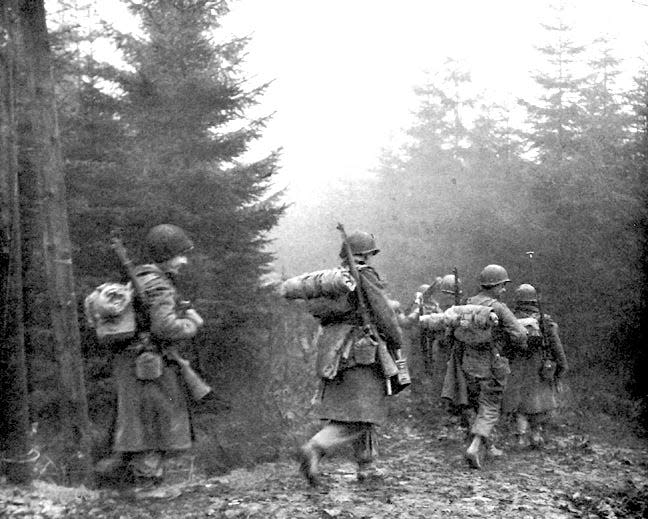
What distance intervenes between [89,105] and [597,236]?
430 inches

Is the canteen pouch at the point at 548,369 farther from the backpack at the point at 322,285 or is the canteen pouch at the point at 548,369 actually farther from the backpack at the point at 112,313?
the backpack at the point at 112,313

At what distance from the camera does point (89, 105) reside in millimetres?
9805

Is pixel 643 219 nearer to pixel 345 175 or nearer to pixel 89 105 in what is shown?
pixel 89 105

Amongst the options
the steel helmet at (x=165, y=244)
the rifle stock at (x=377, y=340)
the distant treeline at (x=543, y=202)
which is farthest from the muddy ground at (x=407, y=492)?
the distant treeline at (x=543, y=202)

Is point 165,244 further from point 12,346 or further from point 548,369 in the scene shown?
point 548,369

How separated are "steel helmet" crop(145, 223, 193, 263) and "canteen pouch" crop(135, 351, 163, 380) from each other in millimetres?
884

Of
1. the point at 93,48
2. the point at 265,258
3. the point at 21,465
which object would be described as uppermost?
the point at 93,48

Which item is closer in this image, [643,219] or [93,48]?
[643,219]

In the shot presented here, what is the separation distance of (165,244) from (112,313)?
822 millimetres

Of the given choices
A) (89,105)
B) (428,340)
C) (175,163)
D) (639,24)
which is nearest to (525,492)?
(428,340)

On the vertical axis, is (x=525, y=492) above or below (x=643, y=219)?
below

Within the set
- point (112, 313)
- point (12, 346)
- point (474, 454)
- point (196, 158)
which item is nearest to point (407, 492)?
point (474, 454)

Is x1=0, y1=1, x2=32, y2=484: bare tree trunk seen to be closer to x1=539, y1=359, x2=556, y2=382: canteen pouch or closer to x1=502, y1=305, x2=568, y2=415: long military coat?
x1=502, y1=305, x2=568, y2=415: long military coat

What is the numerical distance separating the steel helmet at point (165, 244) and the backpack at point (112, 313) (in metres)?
0.49
